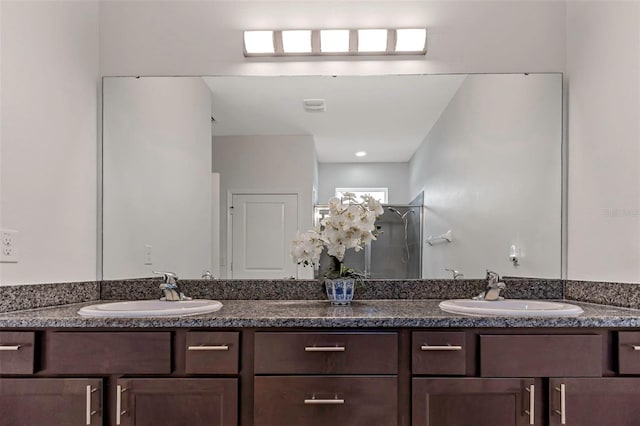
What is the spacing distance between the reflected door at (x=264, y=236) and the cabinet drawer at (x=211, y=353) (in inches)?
22.6

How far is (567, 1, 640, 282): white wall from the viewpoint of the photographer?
1.48 m

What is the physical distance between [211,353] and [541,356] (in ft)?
3.45

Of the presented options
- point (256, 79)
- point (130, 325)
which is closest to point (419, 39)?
point (256, 79)

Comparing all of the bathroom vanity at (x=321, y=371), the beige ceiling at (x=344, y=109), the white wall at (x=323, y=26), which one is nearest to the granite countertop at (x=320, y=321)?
the bathroom vanity at (x=321, y=371)

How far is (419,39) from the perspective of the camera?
1887 mm

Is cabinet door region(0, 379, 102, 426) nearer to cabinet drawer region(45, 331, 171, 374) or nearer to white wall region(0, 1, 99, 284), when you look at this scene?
cabinet drawer region(45, 331, 171, 374)

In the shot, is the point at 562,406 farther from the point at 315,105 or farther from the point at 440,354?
the point at 315,105

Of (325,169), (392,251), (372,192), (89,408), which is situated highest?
(325,169)

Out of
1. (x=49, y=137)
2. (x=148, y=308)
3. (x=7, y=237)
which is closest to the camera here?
(x=7, y=237)

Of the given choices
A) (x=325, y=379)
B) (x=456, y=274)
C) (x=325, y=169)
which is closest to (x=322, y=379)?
(x=325, y=379)

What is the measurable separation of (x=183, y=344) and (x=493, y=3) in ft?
6.39

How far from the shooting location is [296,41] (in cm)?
190

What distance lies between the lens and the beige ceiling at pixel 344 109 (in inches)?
75.6

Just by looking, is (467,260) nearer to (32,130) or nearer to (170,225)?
(170,225)
